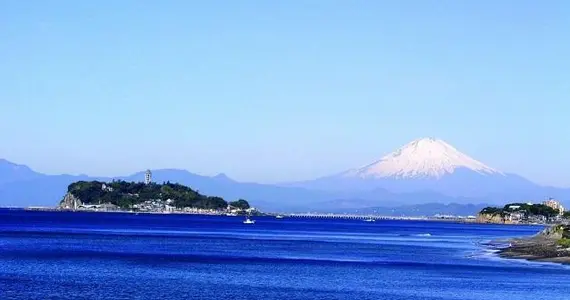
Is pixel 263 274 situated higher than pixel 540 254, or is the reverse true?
pixel 540 254

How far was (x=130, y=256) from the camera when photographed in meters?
79.5

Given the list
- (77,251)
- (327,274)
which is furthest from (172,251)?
(327,274)

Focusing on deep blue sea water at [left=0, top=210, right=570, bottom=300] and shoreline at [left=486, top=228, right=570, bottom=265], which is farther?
shoreline at [left=486, top=228, right=570, bottom=265]

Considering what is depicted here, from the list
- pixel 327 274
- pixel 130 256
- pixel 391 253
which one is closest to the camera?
pixel 327 274

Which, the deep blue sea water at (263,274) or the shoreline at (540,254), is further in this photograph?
the shoreline at (540,254)

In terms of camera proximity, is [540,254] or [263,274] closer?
[263,274]

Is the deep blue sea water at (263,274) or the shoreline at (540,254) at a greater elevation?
the shoreline at (540,254)

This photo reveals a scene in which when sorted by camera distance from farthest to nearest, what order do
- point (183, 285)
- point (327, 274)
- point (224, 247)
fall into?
point (224, 247) → point (327, 274) → point (183, 285)

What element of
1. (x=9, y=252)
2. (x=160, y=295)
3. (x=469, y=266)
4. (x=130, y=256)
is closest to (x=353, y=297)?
(x=160, y=295)

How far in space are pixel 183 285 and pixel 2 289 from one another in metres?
10.2

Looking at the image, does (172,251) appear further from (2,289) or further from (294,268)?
(2,289)

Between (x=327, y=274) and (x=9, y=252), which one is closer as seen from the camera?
(x=327, y=274)

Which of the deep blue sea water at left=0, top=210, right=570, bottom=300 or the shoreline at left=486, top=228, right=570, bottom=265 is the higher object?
the shoreline at left=486, top=228, right=570, bottom=265

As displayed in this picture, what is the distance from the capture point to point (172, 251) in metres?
89.2
